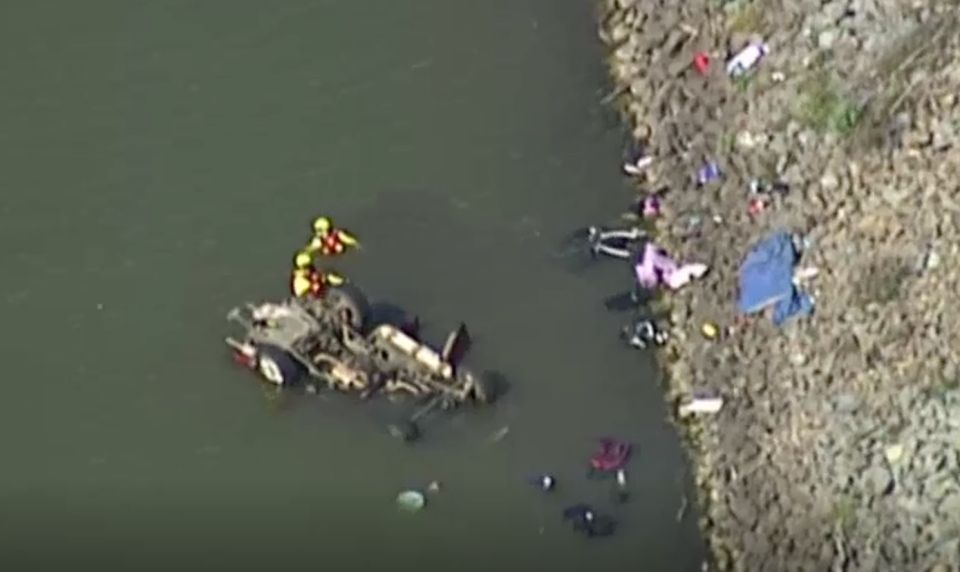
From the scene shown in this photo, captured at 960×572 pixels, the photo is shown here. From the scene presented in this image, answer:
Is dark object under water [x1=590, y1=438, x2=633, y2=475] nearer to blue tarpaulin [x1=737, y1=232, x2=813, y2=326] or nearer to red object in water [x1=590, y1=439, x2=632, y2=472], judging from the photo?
red object in water [x1=590, y1=439, x2=632, y2=472]

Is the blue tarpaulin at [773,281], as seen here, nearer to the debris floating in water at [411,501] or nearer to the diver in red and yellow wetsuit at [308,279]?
the debris floating in water at [411,501]

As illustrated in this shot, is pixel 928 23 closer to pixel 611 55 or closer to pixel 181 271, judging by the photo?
pixel 611 55

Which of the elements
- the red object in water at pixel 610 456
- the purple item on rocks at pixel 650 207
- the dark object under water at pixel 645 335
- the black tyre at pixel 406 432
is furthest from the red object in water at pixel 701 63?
the black tyre at pixel 406 432

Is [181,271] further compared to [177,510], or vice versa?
[181,271]

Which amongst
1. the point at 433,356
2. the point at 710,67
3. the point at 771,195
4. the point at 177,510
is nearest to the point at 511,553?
the point at 433,356

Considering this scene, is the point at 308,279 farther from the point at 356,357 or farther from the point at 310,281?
the point at 356,357

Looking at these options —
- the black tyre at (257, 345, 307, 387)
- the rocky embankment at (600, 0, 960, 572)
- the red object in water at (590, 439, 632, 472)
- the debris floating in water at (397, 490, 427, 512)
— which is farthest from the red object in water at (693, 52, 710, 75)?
the debris floating in water at (397, 490, 427, 512)
